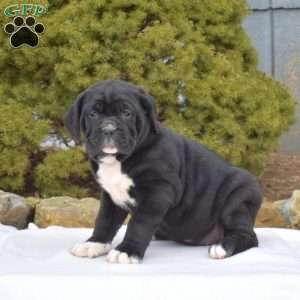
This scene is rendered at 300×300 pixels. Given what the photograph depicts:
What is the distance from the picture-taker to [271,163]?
28.4 feet

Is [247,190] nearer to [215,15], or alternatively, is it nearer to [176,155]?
[176,155]

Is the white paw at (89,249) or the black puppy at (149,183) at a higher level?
the black puppy at (149,183)

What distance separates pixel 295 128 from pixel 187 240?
6292 mm

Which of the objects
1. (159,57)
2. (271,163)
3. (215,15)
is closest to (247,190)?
(159,57)

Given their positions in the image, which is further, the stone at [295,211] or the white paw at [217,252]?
the stone at [295,211]

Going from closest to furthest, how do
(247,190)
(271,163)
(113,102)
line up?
(113,102)
(247,190)
(271,163)

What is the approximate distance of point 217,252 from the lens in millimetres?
3189

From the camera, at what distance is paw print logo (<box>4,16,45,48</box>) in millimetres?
6125

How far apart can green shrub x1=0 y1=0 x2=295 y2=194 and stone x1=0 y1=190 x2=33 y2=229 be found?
769 millimetres

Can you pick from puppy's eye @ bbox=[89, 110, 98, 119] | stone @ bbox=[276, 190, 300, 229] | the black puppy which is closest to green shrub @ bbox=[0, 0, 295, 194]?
stone @ bbox=[276, 190, 300, 229]

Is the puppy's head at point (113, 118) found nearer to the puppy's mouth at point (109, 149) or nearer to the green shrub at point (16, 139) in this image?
the puppy's mouth at point (109, 149)

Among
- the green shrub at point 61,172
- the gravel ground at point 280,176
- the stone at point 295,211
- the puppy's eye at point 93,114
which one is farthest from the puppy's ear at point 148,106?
the gravel ground at point 280,176

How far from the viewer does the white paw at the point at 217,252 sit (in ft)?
10.5

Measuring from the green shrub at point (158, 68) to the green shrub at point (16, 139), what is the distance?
9cm
